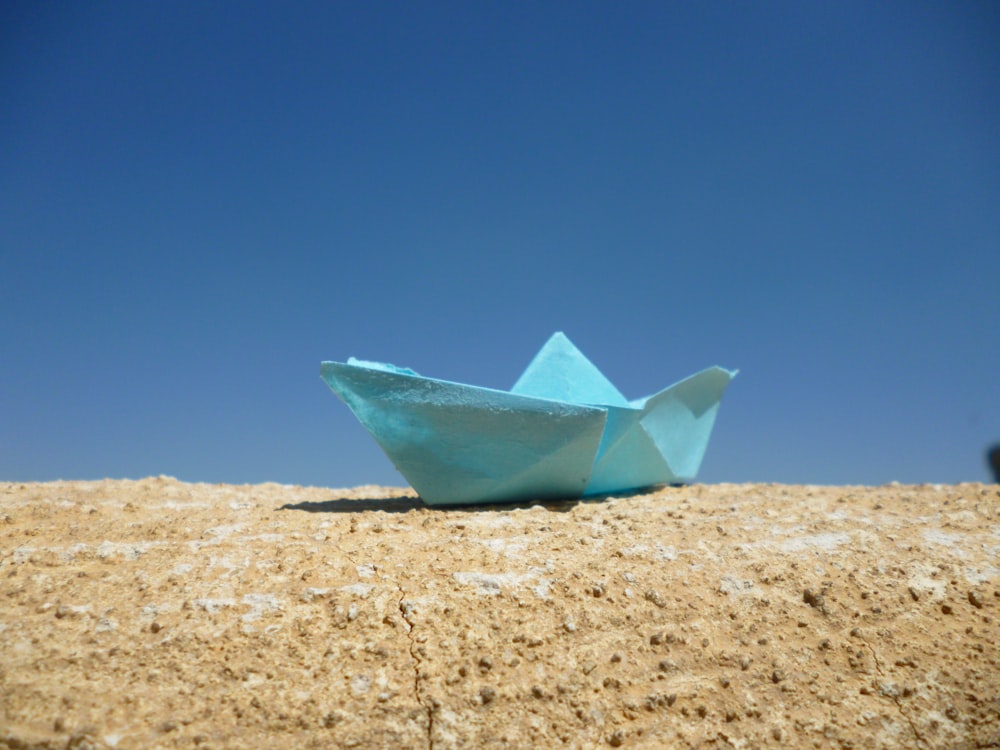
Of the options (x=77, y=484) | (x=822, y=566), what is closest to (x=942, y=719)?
(x=822, y=566)

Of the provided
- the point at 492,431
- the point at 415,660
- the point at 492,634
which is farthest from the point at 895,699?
the point at 492,431

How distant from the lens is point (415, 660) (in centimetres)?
387

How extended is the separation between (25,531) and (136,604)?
179cm

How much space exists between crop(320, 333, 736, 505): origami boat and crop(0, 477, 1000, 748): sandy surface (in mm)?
802

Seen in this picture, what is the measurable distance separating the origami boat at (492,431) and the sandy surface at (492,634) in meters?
0.80

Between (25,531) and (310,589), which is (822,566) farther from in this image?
(25,531)

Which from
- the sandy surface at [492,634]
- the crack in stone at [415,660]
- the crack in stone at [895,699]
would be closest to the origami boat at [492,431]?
the sandy surface at [492,634]

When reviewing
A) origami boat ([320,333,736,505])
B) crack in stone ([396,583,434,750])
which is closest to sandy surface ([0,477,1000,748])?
crack in stone ([396,583,434,750])

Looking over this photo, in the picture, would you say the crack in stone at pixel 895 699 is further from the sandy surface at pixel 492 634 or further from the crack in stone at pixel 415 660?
the crack in stone at pixel 415 660

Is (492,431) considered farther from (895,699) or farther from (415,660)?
(895,699)

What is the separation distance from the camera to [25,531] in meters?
5.20

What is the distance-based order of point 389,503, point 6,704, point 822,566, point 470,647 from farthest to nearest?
point 389,503 < point 822,566 < point 470,647 < point 6,704

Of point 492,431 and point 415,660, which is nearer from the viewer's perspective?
point 415,660

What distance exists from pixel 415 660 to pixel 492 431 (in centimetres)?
244
